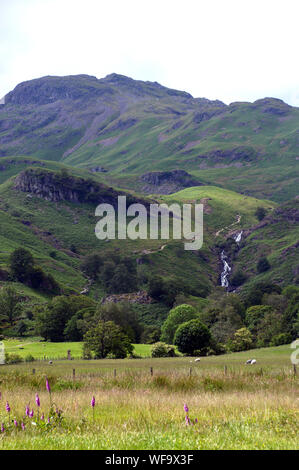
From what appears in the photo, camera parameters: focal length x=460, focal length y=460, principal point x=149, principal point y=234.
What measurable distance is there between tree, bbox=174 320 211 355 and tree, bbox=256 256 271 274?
107m

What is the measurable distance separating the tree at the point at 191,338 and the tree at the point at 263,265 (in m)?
107

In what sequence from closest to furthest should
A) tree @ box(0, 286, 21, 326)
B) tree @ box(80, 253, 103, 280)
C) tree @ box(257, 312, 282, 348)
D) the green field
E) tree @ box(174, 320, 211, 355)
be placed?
the green field, tree @ box(174, 320, 211, 355), tree @ box(257, 312, 282, 348), tree @ box(0, 286, 21, 326), tree @ box(80, 253, 103, 280)

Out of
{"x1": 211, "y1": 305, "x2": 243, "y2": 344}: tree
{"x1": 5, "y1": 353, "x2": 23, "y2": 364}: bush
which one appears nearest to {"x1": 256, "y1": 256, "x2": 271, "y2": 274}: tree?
{"x1": 211, "y1": 305, "x2": 243, "y2": 344}: tree

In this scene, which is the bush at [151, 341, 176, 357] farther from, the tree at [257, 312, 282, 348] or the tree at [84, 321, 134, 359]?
the tree at [257, 312, 282, 348]

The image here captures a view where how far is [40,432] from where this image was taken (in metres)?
11.1

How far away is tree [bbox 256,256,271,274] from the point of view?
175000 millimetres

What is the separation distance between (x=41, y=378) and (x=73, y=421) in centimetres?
933

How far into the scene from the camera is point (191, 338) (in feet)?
236

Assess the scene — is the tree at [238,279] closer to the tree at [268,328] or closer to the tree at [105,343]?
the tree at [268,328]

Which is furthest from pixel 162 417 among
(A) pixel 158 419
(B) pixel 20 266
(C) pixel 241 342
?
(B) pixel 20 266

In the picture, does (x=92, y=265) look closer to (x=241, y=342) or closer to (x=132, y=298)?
(x=132, y=298)

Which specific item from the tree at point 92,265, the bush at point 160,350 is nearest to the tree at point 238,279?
the tree at point 92,265

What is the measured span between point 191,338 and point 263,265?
361 feet
